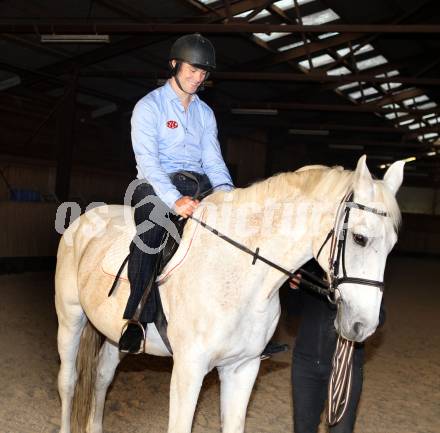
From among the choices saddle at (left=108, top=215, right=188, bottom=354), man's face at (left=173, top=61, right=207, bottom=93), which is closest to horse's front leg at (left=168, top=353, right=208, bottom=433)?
saddle at (left=108, top=215, right=188, bottom=354)

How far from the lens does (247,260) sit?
2748 millimetres

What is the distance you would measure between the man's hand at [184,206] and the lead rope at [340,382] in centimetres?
107

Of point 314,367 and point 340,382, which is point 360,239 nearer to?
point 340,382

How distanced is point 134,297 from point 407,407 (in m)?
3.19

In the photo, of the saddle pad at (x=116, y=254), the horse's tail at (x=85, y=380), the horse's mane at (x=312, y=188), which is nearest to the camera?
the horse's mane at (x=312, y=188)

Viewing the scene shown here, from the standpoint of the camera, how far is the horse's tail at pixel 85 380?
3750mm

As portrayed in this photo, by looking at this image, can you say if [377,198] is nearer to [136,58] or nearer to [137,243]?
[137,243]

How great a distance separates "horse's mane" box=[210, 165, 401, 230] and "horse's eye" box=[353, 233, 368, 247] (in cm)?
16

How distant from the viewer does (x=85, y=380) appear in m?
3.79

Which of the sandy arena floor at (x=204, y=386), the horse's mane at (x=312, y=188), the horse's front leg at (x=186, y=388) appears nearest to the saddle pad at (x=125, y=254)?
the horse's mane at (x=312, y=188)

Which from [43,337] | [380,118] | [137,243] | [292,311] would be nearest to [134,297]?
[137,243]

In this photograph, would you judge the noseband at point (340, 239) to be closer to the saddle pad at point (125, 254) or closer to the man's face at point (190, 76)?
the saddle pad at point (125, 254)

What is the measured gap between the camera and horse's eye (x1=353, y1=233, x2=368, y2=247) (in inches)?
94.4

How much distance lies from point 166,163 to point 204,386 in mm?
2712
